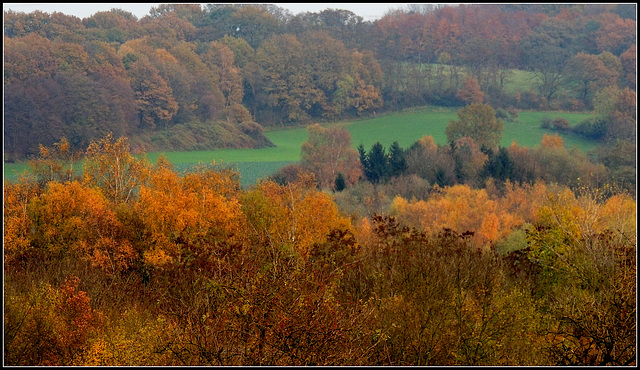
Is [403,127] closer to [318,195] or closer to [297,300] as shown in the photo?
[318,195]

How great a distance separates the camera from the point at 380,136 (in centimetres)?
8288

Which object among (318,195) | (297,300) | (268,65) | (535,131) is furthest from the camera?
(535,131)

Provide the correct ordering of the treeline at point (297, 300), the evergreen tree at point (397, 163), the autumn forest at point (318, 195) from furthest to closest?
the evergreen tree at point (397, 163)
the autumn forest at point (318, 195)
the treeline at point (297, 300)

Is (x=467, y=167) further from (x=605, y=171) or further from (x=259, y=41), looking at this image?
(x=259, y=41)

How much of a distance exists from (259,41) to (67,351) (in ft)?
283

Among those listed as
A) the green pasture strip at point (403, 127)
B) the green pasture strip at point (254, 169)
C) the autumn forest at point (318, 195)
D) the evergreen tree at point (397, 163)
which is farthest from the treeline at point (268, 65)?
the evergreen tree at point (397, 163)

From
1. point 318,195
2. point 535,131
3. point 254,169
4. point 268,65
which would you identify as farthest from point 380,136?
Answer: point 318,195

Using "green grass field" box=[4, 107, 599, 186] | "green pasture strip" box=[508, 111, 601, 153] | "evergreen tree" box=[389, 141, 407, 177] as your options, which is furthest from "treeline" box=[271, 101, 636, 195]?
"green pasture strip" box=[508, 111, 601, 153]

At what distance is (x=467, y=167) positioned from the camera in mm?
63250

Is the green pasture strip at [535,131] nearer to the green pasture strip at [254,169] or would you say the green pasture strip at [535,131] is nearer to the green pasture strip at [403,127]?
the green pasture strip at [403,127]

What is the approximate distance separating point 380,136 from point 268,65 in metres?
17.7

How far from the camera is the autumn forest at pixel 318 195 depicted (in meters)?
9.19

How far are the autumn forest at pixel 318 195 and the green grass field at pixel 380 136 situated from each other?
5.61 ft

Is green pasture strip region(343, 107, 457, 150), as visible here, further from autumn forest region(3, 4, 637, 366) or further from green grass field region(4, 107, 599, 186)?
autumn forest region(3, 4, 637, 366)
